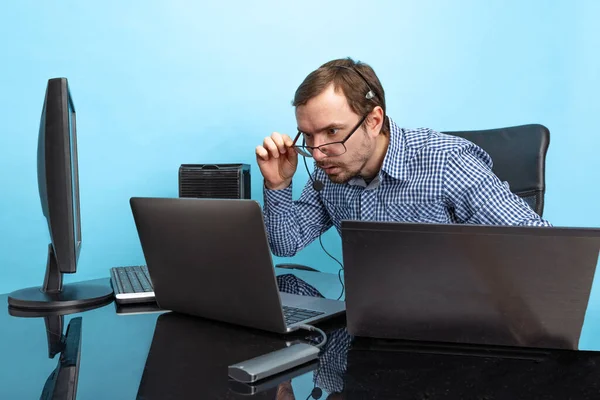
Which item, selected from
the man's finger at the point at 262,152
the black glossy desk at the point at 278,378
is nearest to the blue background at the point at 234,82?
the man's finger at the point at 262,152

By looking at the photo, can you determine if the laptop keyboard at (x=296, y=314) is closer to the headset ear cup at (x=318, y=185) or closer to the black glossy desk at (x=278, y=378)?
the black glossy desk at (x=278, y=378)

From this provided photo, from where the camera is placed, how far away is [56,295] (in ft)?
4.38

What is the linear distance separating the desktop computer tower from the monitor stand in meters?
0.52

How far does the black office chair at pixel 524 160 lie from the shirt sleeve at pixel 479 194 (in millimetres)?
47

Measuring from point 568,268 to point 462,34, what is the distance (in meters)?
1.89

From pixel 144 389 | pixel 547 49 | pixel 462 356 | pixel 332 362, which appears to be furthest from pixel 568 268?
pixel 547 49

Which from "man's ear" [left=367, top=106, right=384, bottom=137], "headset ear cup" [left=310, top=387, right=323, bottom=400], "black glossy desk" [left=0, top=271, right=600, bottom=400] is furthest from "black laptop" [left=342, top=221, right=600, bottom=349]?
"man's ear" [left=367, top=106, right=384, bottom=137]

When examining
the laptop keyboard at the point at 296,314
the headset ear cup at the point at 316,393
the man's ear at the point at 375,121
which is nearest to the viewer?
the headset ear cup at the point at 316,393

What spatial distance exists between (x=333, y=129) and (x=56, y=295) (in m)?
0.86

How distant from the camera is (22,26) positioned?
197cm

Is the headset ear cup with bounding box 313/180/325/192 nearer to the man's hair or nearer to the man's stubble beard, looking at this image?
the man's stubble beard

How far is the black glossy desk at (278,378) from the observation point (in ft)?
2.54

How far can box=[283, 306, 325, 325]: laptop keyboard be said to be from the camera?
107cm

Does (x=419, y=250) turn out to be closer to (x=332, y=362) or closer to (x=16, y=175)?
(x=332, y=362)
